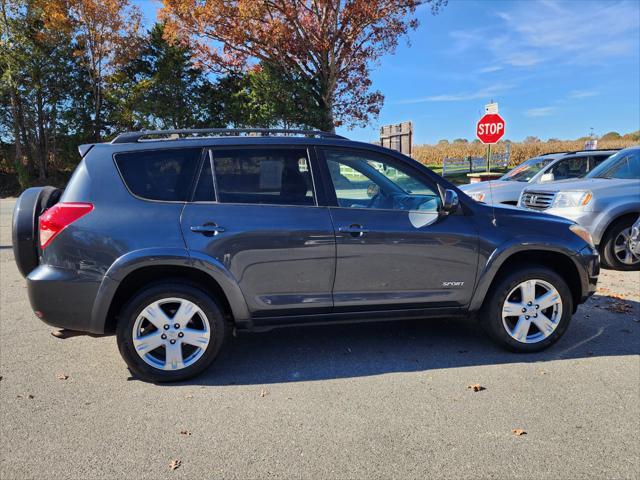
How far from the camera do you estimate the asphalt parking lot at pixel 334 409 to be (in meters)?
2.61

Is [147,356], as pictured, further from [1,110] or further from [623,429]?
[1,110]

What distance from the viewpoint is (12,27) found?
2105 cm

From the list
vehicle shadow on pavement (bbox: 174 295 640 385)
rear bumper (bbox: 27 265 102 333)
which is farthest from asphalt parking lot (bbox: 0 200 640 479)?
rear bumper (bbox: 27 265 102 333)

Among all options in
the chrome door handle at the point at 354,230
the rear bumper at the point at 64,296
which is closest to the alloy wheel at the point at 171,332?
the rear bumper at the point at 64,296

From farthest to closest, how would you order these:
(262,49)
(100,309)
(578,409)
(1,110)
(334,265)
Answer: (1,110), (262,49), (334,265), (100,309), (578,409)

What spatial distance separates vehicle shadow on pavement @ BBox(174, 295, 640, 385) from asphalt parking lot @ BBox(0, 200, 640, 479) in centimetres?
2

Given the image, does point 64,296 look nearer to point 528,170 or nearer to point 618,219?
point 618,219

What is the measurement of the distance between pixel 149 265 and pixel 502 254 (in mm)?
2791

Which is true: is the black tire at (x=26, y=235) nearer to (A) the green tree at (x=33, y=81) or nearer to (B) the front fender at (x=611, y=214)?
(B) the front fender at (x=611, y=214)

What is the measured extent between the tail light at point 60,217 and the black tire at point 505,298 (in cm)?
326

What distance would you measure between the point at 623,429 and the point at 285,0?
18.7m

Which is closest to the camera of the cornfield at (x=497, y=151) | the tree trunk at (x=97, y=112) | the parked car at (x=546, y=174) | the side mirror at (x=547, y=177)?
the parked car at (x=546, y=174)

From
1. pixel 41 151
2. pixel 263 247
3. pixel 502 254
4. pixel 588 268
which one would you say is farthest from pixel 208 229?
pixel 41 151

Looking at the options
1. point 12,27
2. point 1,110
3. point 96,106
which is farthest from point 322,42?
point 1,110
